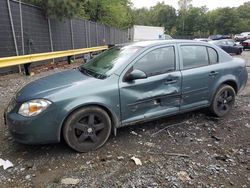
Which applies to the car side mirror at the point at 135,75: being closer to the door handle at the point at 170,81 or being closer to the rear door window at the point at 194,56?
the door handle at the point at 170,81

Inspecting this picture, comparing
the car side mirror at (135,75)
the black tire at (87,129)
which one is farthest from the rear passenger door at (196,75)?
the black tire at (87,129)

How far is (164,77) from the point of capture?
4.42 metres

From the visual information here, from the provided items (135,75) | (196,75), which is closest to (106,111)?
(135,75)

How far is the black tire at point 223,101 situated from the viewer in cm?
518

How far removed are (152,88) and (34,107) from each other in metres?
1.84

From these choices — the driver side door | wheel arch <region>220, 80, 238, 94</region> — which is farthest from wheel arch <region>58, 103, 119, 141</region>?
wheel arch <region>220, 80, 238, 94</region>

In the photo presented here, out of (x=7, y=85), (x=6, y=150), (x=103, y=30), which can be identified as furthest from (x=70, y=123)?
(x=103, y=30)

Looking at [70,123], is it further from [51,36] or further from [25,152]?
[51,36]

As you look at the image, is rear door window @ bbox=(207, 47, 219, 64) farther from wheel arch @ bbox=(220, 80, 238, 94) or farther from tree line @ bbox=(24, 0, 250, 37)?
tree line @ bbox=(24, 0, 250, 37)

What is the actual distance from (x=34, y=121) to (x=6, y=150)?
89 cm

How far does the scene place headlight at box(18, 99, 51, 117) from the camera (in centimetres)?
354

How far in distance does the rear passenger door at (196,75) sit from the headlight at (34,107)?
2.40m

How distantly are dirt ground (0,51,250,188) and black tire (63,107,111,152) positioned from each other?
0.45 ft

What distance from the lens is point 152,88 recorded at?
428cm
